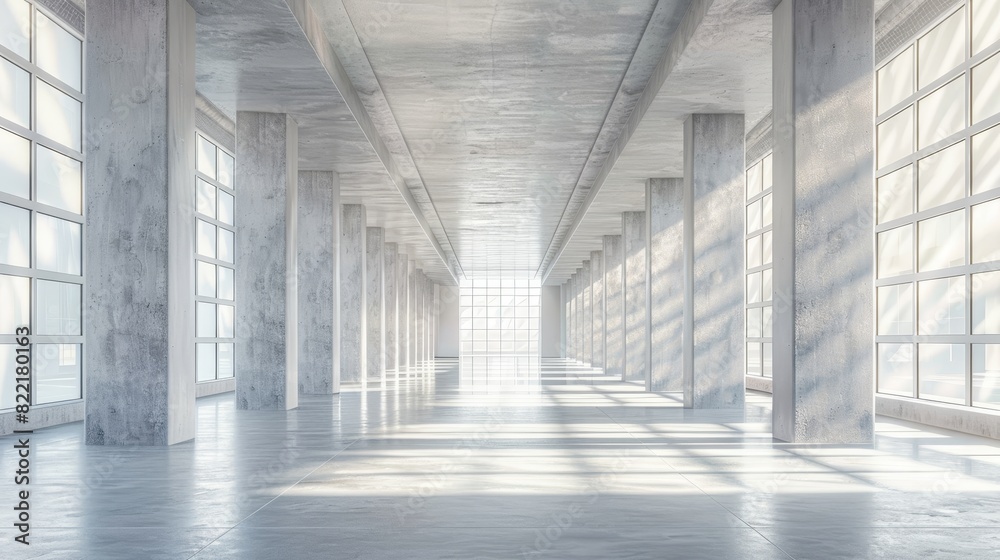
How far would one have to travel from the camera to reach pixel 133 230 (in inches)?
650

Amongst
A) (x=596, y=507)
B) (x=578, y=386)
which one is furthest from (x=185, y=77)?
(x=578, y=386)

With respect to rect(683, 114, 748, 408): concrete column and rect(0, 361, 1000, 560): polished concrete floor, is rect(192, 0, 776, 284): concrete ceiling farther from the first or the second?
rect(0, 361, 1000, 560): polished concrete floor

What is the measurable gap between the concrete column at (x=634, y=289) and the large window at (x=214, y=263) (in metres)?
16.7

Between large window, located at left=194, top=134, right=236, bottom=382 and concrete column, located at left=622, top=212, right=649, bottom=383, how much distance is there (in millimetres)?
16729

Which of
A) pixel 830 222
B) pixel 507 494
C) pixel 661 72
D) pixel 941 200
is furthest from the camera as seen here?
pixel 661 72

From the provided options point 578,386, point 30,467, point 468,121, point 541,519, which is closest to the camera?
point 541,519

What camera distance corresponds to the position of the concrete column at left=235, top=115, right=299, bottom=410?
2550 centimetres

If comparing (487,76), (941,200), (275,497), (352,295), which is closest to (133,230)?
(275,497)

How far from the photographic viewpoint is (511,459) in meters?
14.7

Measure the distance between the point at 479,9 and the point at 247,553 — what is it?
13797 mm

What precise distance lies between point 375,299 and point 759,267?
1941cm

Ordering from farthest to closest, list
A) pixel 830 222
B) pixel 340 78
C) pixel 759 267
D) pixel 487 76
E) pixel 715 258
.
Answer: pixel 759 267
pixel 715 258
pixel 487 76
pixel 340 78
pixel 830 222

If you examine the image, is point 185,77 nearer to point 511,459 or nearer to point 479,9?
point 479,9

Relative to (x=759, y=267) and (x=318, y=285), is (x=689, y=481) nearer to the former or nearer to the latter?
(x=318, y=285)
